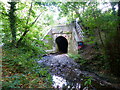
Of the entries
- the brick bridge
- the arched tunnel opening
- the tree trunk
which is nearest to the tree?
the tree trunk

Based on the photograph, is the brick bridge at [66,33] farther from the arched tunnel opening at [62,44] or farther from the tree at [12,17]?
the tree at [12,17]

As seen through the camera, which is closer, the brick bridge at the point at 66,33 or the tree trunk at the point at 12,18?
the tree trunk at the point at 12,18

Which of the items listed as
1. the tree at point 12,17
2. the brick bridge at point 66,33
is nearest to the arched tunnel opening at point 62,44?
the brick bridge at point 66,33

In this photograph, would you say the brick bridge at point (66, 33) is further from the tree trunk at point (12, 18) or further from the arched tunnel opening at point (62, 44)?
the tree trunk at point (12, 18)

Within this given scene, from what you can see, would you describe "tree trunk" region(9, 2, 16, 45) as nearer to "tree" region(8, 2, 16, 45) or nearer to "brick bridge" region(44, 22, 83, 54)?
"tree" region(8, 2, 16, 45)

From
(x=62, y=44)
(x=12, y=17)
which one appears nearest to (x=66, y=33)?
(x=62, y=44)

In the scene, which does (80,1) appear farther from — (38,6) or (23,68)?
(23,68)

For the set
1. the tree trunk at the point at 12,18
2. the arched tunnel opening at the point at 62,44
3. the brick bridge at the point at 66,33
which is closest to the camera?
the tree trunk at the point at 12,18

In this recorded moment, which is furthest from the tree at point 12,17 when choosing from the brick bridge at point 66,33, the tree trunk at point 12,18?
the brick bridge at point 66,33

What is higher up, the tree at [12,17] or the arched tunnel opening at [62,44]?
the tree at [12,17]

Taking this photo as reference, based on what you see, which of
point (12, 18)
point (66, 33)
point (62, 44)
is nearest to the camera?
point (12, 18)

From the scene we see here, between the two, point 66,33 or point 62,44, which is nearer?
point 66,33

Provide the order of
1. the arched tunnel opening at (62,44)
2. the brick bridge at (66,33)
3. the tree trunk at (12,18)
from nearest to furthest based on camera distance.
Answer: the tree trunk at (12,18) → the brick bridge at (66,33) → the arched tunnel opening at (62,44)

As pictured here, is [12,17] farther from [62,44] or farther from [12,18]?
[62,44]
